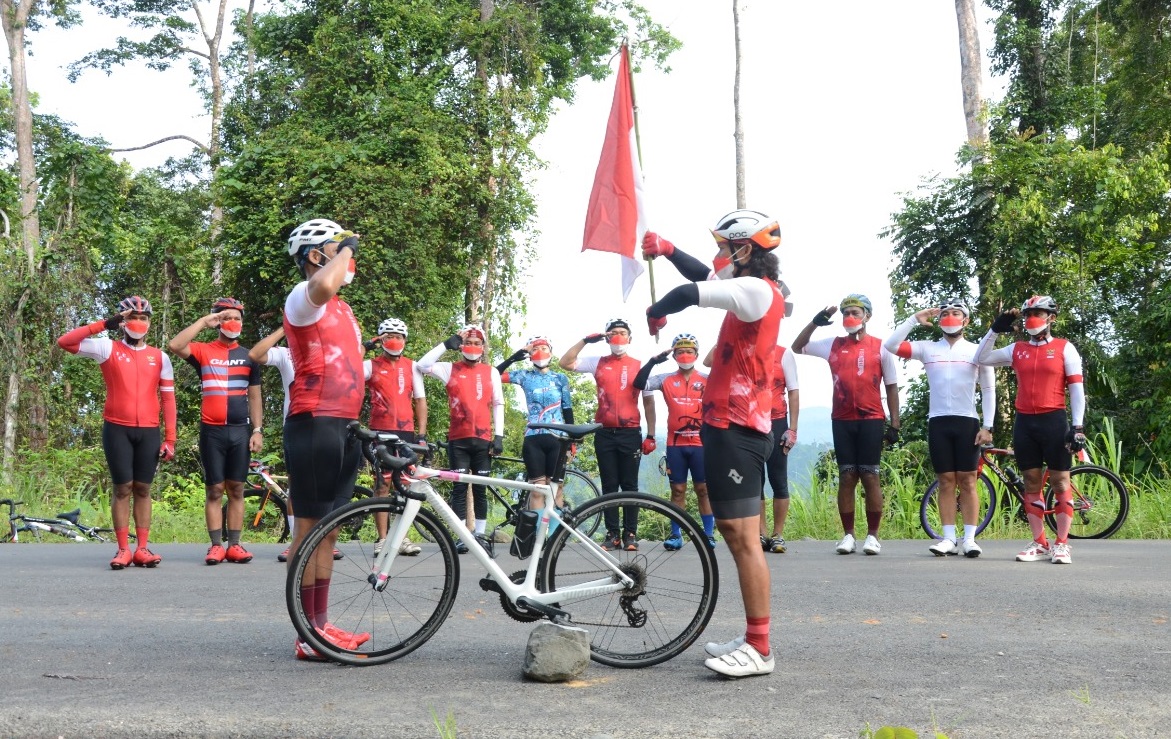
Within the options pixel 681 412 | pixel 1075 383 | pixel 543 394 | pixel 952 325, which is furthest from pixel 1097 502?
pixel 543 394

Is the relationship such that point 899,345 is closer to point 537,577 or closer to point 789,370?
point 789,370

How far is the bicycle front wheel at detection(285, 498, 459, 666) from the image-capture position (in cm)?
545

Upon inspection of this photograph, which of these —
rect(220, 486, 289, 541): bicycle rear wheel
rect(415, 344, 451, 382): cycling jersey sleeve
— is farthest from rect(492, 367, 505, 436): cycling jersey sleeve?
rect(220, 486, 289, 541): bicycle rear wheel

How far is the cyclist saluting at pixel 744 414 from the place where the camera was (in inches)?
210

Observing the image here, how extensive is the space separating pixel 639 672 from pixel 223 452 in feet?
20.2

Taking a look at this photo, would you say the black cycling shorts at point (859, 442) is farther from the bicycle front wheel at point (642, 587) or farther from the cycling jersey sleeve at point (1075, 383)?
the bicycle front wheel at point (642, 587)

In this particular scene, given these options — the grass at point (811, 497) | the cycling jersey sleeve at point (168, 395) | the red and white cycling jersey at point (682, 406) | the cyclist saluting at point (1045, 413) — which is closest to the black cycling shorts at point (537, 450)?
the red and white cycling jersey at point (682, 406)

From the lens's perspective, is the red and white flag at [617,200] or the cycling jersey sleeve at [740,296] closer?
the cycling jersey sleeve at [740,296]

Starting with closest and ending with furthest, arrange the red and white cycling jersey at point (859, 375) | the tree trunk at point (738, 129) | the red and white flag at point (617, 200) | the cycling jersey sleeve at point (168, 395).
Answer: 1. the cycling jersey sleeve at point (168, 395)
2. the red and white cycling jersey at point (859, 375)
3. the red and white flag at point (617, 200)
4. the tree trunk at point (738, 129)

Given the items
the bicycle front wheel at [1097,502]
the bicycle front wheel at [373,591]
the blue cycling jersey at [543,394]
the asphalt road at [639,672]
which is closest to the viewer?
the asphalt road at [639,672]

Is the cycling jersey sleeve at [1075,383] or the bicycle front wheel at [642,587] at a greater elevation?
the cycling jersey sleeve at [1075,383]

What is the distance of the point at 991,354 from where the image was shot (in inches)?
412

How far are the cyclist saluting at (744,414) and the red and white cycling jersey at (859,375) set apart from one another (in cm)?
544

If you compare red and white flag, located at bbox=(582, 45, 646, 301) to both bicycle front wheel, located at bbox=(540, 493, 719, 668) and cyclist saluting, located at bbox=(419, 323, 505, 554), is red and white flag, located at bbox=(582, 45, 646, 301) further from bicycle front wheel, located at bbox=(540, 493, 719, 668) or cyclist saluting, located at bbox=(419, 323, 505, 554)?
bicycle front wheel, located at bbox=(540, 493, 719, 668)
